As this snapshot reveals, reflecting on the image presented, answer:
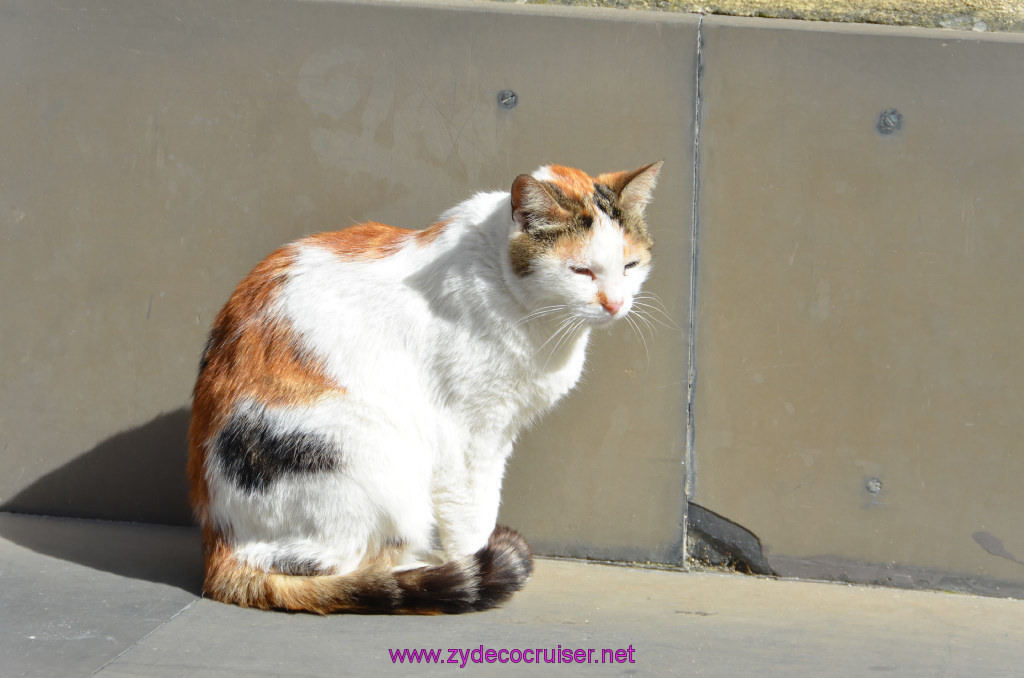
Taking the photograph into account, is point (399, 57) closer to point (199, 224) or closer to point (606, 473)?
point (199, 224)

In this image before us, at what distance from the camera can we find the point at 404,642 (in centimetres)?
256

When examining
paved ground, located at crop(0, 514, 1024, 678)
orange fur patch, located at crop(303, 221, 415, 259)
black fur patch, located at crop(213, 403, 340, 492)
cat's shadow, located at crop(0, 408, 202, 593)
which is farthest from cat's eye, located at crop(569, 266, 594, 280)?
cat's shadow, located at crop(0, 408, 202, 593)

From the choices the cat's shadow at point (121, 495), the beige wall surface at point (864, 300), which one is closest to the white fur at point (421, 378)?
the beige wall surface at point (864, 300)

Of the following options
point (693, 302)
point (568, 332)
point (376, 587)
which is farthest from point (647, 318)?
point (376, 587)

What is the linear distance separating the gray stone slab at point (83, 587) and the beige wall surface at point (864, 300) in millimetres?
1823

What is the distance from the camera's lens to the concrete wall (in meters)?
3.22

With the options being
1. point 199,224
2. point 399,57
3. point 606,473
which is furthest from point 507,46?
point 606,473

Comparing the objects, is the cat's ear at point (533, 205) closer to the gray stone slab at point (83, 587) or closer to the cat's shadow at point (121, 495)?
the gray stone slab at point (83, 587)

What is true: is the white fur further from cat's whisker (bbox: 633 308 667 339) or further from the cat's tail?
cat's whisker (bbox: 633 308 667 339)

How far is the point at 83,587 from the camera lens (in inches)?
115

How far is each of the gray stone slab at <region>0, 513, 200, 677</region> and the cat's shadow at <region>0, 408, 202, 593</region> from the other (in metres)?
0.01

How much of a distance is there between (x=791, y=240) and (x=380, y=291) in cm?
144

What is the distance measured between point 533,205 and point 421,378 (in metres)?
0.61

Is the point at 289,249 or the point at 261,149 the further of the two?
the point at 261,149
